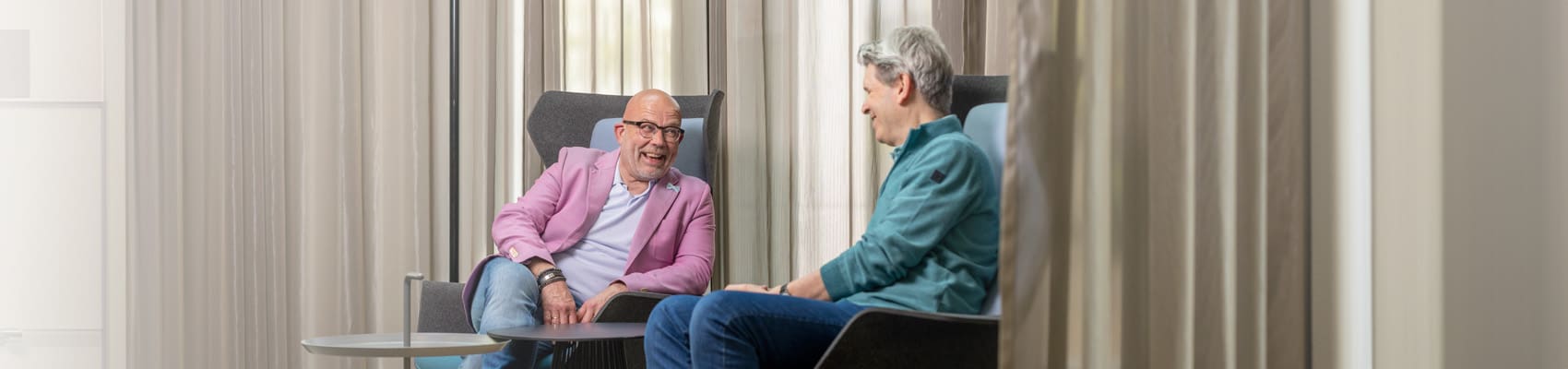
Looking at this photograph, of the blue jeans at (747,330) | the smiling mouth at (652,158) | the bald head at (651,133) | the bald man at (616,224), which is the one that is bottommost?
the blue jeans at (747,330)

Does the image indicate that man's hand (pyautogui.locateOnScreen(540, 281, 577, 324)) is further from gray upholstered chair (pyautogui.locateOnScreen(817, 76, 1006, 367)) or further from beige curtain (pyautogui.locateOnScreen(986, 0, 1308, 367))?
beige curtain (pyautogui.locateOnScreen(986, 0, 1308, 367))

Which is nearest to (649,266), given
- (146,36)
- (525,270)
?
(525,270)

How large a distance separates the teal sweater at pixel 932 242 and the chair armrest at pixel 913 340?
0.22 metres

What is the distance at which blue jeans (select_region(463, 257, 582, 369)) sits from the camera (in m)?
2.79

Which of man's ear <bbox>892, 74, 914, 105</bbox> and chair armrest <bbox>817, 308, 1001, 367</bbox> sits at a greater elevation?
man's ear <bbox>892, 74, 914, 105</bbox>

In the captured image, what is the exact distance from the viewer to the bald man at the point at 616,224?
302cm

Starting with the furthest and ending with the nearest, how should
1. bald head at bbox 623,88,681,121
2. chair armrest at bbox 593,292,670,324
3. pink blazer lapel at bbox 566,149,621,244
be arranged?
pink blazer lapel at bbox 566,149,621,244, bald head at bbox 623,88,681,121, chair armrest at bbox 593,292,670,324

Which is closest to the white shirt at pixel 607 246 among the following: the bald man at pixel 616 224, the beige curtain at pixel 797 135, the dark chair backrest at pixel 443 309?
the bald man at pixel 616 224

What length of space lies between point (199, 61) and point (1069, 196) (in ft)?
9.89

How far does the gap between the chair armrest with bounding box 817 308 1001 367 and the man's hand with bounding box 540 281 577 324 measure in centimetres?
114

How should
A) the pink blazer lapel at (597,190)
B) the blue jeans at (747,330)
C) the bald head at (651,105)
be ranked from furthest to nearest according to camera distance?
the pink blazer lapel at (597,190) < the bald head at (651,105) < the blue jeans at (747,330)

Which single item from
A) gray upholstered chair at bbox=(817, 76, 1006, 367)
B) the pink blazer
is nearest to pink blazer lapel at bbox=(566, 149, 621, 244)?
the pink blazer

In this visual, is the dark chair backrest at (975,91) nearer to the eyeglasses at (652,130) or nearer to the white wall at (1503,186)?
the eyeglasses at (652,130)

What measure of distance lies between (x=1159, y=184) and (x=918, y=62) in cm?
93
